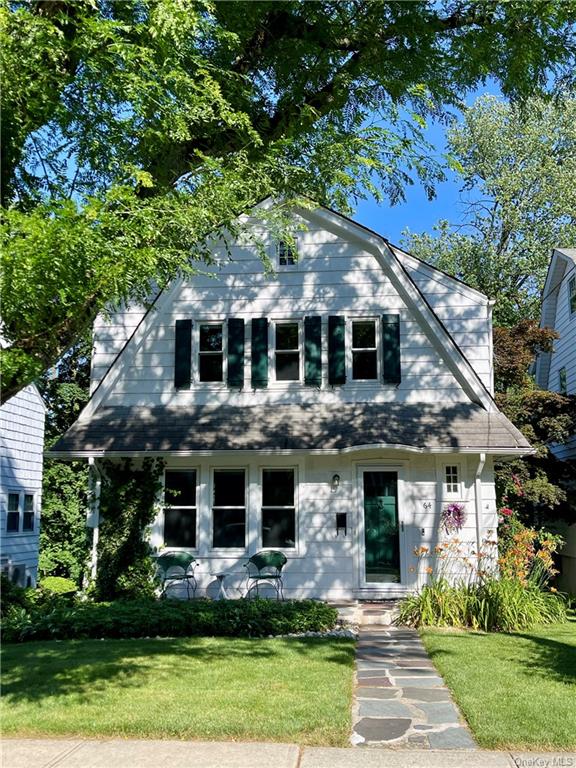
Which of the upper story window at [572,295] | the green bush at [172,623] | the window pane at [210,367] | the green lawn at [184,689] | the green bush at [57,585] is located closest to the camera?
the green lawn at [184,689]

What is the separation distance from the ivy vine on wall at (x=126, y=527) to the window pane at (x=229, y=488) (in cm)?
107

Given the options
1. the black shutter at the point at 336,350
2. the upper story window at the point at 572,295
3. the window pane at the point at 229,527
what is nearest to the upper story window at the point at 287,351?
the black shutter at the point at 336,350

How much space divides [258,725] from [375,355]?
29.7 ft

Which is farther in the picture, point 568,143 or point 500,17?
point 568,143

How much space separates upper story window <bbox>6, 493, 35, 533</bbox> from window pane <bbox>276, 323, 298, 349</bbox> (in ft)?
26.0

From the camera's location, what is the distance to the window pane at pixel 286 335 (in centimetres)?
1414

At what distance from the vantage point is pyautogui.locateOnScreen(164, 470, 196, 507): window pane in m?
13.4

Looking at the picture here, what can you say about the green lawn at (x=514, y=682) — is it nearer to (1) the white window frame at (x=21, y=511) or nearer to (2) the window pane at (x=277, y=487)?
(2) the window pane at (x=277, y=487)

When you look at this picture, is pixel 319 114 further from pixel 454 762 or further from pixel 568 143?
pixel 568 143

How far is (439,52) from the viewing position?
738 centimetres

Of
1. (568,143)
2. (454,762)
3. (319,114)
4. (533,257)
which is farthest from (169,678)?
(568,143)

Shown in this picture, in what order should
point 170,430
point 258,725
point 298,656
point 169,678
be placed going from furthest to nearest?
1. point 170,430
2. point 298,656
3. point 169,678
4. point 258,725

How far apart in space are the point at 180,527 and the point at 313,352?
13.7 ft

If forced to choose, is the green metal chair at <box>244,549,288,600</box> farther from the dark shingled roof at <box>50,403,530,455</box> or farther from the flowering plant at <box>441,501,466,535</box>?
the flowering plant at <box>441,501,466,535</box>
